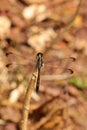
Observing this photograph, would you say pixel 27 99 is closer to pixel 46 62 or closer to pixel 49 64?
pixel 46 62

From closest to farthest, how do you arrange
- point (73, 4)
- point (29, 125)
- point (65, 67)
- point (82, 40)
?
1. point (29, 125)
2. point (65, 67)
3. point (82, 40)
4. point (73, 4)

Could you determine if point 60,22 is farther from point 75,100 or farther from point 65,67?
point 75,100

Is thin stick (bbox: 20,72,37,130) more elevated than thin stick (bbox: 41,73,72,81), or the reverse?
thin stick (bbox: 20,72,37,130)

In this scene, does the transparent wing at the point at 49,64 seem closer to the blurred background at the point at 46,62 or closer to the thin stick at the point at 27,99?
the blurred background at the point at 46,62

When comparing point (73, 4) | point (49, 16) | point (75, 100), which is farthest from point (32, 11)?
point (75, 100)

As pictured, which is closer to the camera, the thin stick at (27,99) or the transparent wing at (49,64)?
the thin stick at (27,99)

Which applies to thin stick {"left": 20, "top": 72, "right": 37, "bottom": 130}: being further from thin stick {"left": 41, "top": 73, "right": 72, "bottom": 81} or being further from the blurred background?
thin stick {"left": 41, "top": 73, "right": 72, "bottom": 81}

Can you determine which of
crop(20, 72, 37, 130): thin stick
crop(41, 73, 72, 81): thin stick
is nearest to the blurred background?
crop(41, 73, 72, 81): thin stick

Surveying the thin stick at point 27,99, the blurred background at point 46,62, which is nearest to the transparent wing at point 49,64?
the blurred background at point 46,62
